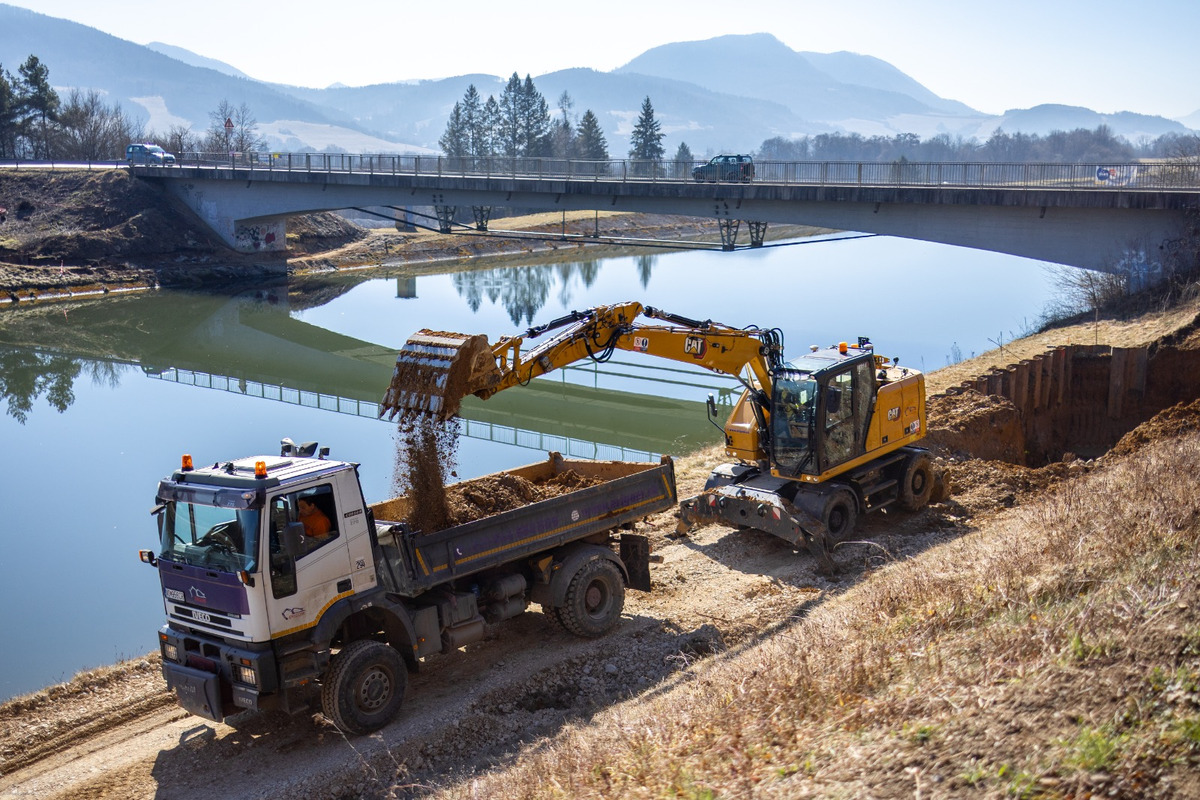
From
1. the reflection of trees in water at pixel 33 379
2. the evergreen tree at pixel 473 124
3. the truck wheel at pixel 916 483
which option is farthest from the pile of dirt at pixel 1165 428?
the evergreen tree at pixel 473 124

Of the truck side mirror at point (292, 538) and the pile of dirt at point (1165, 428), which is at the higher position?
the truck side mirror at point (292, 538)

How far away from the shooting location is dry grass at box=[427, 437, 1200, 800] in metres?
6.40

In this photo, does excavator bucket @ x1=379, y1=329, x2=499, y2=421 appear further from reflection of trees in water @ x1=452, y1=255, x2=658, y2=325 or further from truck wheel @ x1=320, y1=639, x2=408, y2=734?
reflection of trees in water @ x1=452, y1=255, x2=658, y2=325

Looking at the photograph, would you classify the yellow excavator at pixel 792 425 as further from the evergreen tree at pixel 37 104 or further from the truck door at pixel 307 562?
the evergreen tree at pixel 37 104

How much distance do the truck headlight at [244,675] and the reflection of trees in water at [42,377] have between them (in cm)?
2160

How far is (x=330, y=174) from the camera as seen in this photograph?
161ft

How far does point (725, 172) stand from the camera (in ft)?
123

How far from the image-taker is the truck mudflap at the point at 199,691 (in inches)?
356

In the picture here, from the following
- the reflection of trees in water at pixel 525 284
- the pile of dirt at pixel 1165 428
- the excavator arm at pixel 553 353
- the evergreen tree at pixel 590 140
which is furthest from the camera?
the evergreen tree at pixel 590 140

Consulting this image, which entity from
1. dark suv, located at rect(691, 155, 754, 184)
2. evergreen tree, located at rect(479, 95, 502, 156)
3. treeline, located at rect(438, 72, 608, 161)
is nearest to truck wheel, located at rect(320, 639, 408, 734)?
dark suv, located at rect(691, 155, 754, 184)

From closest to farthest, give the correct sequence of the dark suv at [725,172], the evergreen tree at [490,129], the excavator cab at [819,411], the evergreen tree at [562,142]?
the excavator cab at [819,411] < the dark suv at [725,172] < the evergreen tree at [562,142] < the evergreen tree at [490,129]

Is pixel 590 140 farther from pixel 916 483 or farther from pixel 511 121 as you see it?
pixel 916 483

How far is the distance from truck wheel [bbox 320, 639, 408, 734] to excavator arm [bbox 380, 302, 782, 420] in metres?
2.50

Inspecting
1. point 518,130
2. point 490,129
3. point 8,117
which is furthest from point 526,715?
point 490,129
